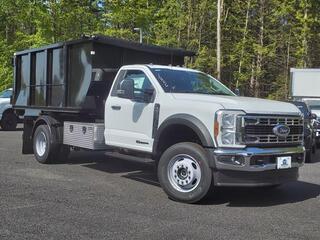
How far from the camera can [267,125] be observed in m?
8.26

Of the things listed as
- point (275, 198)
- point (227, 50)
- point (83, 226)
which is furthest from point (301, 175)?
point (227, 50)

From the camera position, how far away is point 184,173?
27.9 feet

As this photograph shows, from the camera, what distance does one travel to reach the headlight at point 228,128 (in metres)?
7.96

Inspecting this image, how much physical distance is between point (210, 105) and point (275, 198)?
2.05 metres

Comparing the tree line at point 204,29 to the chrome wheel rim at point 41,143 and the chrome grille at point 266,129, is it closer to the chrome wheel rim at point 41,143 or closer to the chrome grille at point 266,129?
the chrome wheel rim at point 41,143

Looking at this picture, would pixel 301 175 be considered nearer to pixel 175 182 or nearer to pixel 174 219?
pixel 175 182

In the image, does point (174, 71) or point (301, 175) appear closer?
point (174, 71)

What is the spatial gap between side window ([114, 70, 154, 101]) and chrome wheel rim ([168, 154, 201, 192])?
1.40 m

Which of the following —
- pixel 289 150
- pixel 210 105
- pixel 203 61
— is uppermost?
pixel 203 61

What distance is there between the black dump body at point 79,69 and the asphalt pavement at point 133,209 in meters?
1.47

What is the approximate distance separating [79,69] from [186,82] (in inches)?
107

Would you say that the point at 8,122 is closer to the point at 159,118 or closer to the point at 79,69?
the point at 79,69

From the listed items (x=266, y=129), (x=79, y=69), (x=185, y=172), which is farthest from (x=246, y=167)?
(x=79, y=69)

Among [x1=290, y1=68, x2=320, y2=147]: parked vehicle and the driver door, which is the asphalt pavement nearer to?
the driver door
